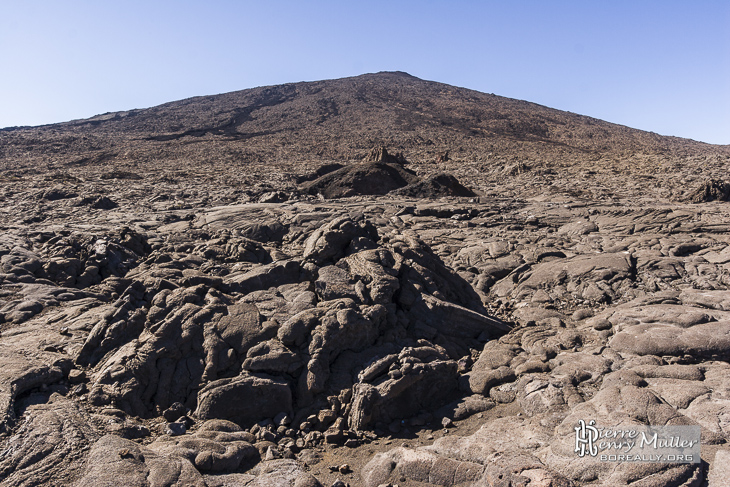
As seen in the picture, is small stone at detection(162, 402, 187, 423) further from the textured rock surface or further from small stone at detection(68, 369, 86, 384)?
small stone at detection(68, 369, 86, 384)

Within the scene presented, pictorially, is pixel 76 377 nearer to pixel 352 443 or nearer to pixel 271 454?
pixel 271 454

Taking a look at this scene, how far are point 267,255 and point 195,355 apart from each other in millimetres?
3931

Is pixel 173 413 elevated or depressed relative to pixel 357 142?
depressed

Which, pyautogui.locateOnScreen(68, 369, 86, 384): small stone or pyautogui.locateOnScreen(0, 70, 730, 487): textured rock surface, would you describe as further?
pyautogui.locateOnScreen(68, 369, 86, 384): small stone

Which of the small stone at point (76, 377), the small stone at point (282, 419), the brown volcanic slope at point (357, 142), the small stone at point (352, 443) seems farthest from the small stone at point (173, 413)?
the brown volcanic slope at point (357, 142)

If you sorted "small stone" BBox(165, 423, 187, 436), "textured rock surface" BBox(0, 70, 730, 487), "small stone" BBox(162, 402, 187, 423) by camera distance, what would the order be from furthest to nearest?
"small stone" BBox(162, 402, 187, 423)
"small stone" BBox(165, 423, 187, 436)
"textured rock surface" BBox(0, 70, 730, 487)

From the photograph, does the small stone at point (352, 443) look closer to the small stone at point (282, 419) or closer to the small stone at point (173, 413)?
the small stone at point (282, 419)

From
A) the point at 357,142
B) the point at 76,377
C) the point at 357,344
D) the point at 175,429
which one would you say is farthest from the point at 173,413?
the point at 357,142

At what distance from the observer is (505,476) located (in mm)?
4051

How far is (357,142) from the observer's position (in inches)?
1422

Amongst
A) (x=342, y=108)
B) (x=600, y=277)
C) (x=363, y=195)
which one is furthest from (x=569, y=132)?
(x=600, y=277)

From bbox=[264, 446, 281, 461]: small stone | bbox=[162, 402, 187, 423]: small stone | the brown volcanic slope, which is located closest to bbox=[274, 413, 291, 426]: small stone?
bbox=[264, 446, 281, 461]: small stone

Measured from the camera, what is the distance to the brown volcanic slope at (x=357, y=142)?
2152 centimetres

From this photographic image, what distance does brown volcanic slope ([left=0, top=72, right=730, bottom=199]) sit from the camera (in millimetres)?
21516
